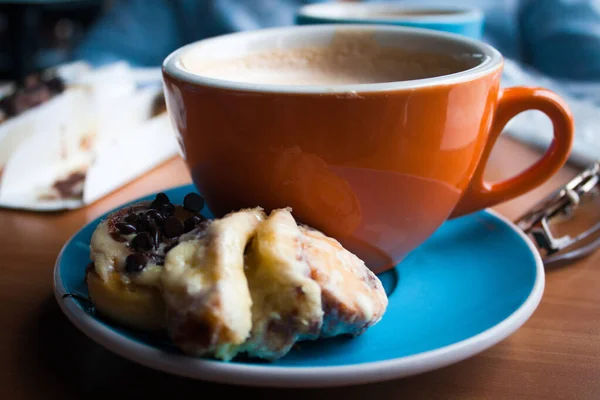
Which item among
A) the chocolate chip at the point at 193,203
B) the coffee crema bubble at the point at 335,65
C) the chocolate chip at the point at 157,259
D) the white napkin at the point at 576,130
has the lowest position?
the white napkin at the point at 576,130

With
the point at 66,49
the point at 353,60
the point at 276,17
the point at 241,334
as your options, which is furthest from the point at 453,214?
the point at 66,49

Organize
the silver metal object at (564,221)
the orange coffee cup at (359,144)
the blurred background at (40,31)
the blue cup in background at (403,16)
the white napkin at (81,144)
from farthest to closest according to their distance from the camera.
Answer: the blurred background at (40,31) < the blue cup in background at (403,16) < the white napkin at (81,144) < the silver metal object at (564,221) < the orange coffee cup at (359,144)

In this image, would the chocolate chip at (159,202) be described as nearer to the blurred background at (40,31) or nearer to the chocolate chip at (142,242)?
the chocolate chip at (142,242)

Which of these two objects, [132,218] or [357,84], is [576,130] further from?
[132,218]

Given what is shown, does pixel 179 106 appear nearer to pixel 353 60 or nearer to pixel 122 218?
pixel 122 218

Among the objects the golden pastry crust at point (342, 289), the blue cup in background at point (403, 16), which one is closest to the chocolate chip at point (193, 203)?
the golden pastry crust at point (342, 289)

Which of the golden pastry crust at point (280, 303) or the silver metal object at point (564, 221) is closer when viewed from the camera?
the golden pastry crust at point (280, 303)
